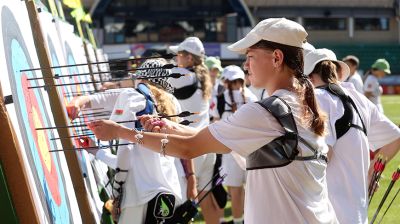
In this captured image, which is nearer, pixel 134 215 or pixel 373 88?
pixel 134 215

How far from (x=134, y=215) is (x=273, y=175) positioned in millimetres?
1816

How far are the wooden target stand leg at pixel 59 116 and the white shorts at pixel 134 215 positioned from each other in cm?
61

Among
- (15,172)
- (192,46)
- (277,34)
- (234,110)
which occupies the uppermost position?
(277,34)

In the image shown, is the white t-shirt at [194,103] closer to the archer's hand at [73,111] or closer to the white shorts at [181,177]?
the white shorts at [181,177]

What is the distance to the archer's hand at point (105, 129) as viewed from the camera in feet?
11.1

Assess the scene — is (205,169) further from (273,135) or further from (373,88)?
(373,88)

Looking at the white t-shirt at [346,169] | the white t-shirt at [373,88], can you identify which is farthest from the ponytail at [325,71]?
the white t-shirt at [373,88]

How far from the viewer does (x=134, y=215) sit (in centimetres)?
498

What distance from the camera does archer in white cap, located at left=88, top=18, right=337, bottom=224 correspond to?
328 centimetres


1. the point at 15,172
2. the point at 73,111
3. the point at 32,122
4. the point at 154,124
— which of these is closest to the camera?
the point at 15,172

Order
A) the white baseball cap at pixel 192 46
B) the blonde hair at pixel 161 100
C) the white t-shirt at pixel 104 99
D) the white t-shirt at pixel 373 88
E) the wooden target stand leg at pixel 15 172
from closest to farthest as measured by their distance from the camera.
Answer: the wooden target stand leg at pixel 15 172, the blonde hair at pixel 161 100, the white t-shirt at pixel 104 99, the white baseball cap at pixel 192 46, the white t-shirt at pixel 373 88

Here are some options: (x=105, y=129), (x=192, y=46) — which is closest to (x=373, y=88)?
(x=192, y=46)

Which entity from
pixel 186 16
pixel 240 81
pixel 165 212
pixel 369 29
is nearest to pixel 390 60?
pixel 369 29

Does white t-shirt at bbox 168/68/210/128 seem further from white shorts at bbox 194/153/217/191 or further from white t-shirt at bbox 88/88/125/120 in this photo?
white t-shirt at bbox 88/88/125/120
